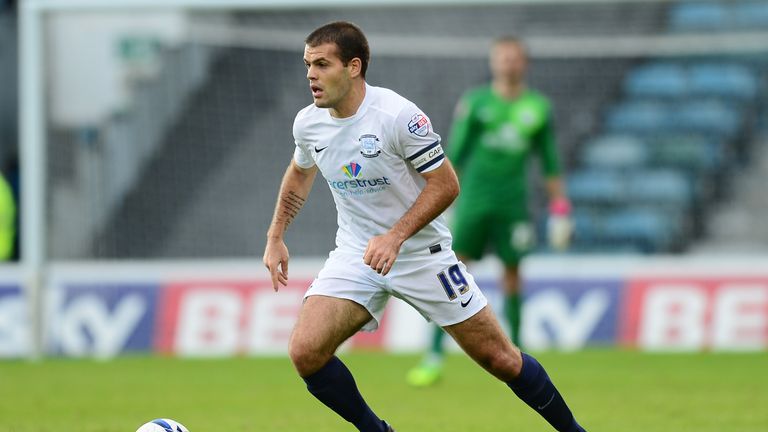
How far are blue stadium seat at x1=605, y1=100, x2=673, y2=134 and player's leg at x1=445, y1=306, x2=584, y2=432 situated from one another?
9.53 meters

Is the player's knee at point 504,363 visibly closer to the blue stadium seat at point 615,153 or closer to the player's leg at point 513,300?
the player's leg at point 513,300

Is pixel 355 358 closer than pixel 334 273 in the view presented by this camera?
No

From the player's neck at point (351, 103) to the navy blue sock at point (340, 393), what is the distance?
3.79 feet

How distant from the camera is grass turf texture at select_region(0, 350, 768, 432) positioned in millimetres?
7832

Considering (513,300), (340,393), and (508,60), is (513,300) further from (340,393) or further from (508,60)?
(340,393)

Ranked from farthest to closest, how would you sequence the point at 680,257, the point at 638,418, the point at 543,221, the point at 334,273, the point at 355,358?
the point at 543,221 < the point at 680,257 < the point at 355,358 < the point at 638,418 < the point at 334,273

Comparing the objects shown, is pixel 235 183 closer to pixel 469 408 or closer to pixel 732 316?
pixel 732 316

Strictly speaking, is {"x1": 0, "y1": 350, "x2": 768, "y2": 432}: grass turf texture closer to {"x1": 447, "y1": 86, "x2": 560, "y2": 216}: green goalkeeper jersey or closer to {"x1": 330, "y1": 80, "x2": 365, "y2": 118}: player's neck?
{"x1": 447, "y1": 86, "x2": 560, "y2": 216}: green goalkeeper jersey

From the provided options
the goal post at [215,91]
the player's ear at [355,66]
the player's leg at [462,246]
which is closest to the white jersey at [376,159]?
the player's ear at [355,66]

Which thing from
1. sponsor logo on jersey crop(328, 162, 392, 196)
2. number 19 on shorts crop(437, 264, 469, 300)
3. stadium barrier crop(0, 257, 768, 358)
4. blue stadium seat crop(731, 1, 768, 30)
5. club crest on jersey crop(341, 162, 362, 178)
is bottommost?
stadium barrier crop(0, 257, 768, 358)

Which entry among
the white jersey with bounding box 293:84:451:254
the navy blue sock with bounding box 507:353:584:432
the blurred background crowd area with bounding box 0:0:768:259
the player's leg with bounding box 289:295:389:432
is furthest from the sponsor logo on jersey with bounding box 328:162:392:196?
the blurred background crowd area with bounding box 0:0:768:259

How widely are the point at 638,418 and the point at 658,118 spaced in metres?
8.25

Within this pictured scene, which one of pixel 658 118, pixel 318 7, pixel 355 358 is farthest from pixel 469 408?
pixel 658 118

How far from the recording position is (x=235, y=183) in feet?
→ 47.8
